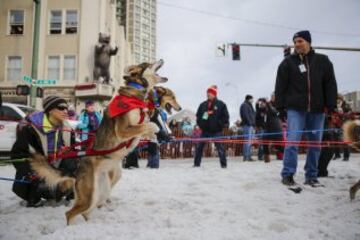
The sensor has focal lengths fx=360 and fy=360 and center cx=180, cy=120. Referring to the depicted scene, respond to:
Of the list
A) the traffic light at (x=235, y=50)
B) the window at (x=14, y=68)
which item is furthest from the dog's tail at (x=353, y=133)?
the window at (x=14, y=68)

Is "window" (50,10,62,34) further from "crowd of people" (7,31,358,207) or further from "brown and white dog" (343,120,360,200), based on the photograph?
"brown and white dog" (343,120,360,200)

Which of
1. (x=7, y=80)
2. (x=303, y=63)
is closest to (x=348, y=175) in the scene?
(x=303, y=63)

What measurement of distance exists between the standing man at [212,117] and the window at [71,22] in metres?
20.0

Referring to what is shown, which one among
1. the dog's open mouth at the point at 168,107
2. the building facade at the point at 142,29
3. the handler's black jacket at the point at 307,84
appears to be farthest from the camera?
the building facade at the point at 142,29

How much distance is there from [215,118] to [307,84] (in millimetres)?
3997

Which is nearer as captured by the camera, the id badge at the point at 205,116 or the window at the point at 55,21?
the id badge at the point at 205,116

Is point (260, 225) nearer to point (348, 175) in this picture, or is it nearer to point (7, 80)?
point (348, 175)

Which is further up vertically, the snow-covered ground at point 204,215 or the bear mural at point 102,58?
the bear mural at point 102,58

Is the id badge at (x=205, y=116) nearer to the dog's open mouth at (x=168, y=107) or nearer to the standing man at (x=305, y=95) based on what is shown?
the standing man at (x=305, y=95)

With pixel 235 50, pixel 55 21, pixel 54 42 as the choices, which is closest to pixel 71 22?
pixel 55 21

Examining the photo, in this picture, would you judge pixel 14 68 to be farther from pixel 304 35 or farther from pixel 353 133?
pixel 353 133

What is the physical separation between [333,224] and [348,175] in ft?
11.9

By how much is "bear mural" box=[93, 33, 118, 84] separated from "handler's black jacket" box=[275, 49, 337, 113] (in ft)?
69.9

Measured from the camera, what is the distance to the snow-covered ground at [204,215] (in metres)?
3.48
